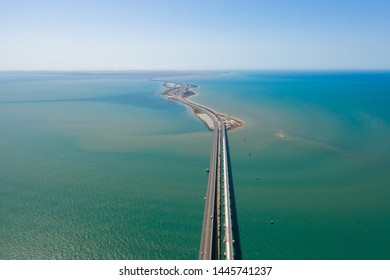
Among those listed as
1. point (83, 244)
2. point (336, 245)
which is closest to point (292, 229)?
point (336, 245)

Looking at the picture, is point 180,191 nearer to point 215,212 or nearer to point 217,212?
point 215,212

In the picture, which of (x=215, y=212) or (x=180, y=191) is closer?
(x=215, y=212)

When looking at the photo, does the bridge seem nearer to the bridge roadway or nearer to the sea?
the bridge roadway

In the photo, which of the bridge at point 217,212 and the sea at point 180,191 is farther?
the sea at point 180,191

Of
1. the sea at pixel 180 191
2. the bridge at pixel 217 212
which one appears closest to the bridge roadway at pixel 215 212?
the bridge at pixel 217 212

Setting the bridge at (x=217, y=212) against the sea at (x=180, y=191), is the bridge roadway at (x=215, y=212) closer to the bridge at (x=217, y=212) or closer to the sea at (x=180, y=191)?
the bridge at (x=217, y=212)

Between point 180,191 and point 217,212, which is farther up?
point 180,191

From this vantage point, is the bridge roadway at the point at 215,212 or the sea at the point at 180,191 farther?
the sea at the point at 180,191

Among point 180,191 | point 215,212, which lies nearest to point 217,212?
point 215,212

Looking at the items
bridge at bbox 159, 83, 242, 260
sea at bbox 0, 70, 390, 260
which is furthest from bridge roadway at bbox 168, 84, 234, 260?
sea at bbox 0, 70, 390, 260

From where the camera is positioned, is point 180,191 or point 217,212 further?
point 180,191

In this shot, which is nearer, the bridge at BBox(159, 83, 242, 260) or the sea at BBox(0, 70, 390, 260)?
the bridge at BBox(159, 83, 242, 260)
